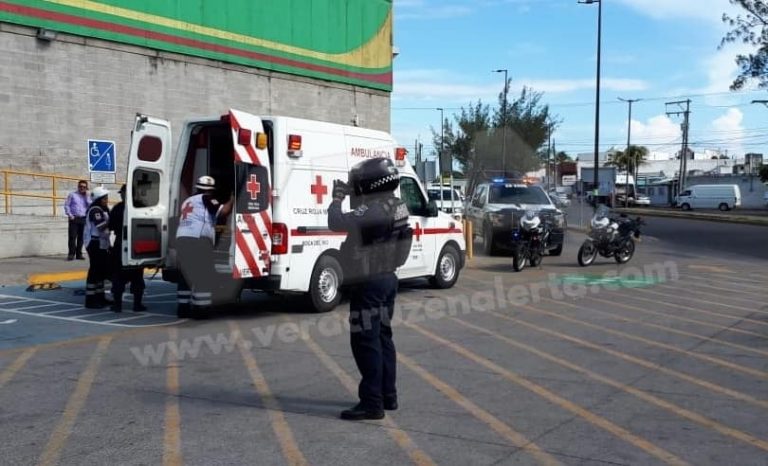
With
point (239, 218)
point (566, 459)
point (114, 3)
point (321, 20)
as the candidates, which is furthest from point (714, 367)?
point (321, 20)

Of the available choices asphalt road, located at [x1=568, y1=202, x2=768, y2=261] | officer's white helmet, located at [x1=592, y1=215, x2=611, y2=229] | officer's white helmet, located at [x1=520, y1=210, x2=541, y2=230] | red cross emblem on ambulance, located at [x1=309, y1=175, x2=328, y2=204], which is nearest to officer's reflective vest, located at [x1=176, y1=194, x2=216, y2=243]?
red cross emblem on ambulance, located at [x1=309, y1=175, x2=328, y2=204]

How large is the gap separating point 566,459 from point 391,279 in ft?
5.80

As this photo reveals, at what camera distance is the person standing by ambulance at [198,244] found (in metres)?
9.98

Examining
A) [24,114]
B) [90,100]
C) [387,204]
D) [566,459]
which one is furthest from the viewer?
[90,100]

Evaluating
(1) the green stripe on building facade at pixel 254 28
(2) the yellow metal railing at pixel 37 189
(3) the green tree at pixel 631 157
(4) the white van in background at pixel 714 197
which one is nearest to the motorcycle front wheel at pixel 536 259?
(2) the yellow metal railing at pixel 37 189

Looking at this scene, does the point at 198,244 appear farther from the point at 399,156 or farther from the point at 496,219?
the point at 496,219

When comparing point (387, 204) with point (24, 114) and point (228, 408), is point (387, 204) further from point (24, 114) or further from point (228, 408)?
point (24, 114)

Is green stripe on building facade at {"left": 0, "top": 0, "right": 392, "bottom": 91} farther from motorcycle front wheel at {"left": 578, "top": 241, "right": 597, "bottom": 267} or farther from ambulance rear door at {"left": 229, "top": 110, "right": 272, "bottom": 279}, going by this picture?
motorcycle front wheel at {"left": 578, "top": 241, "right": 597, "bottom": 267}

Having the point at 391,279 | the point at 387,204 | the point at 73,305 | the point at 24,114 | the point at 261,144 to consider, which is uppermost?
the point at 24,114

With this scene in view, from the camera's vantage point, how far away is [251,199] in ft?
31.7

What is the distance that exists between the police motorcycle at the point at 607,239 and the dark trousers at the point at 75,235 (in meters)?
10.8

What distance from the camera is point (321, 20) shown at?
28.2 metres

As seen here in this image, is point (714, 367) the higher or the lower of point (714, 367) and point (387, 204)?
the lower

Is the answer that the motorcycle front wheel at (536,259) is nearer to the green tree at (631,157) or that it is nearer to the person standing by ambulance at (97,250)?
the person standing by ambulance at (97,250)
